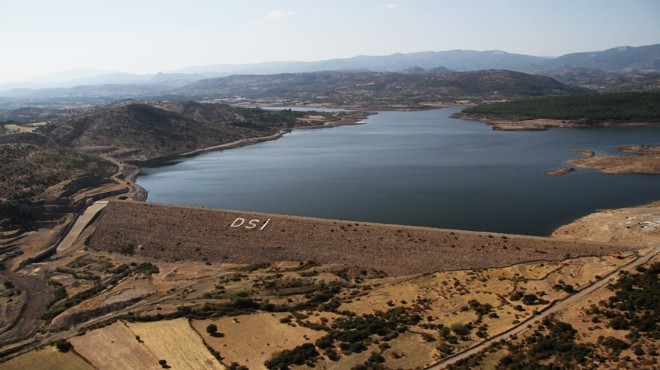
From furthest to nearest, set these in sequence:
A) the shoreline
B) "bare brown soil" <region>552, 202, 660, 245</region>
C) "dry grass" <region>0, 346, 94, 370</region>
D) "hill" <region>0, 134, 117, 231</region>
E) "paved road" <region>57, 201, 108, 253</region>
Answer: the shoreline, "hill" <region>0, 134, 117, 231</region>, "paved road" <region>57, 201, 108, 253</region>, "bare brown soil" <region>552, 202, 660, 245</region>, "dry grass" <region>0, 346, 94, 370</region>

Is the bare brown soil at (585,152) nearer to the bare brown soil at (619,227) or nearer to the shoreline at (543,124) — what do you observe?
the shoreline at (543,124)

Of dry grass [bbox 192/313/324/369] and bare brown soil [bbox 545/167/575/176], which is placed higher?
bare brown soil [bbox 545/167/575/176]

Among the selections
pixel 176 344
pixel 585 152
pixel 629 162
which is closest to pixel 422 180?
pixel 629 162

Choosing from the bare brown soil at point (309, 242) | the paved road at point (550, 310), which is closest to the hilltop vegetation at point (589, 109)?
the bare brown soil at point (309, 242)

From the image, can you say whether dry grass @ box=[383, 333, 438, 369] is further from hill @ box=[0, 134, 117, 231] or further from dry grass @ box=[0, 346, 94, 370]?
hill @ box=[0, 134, 117, 231]

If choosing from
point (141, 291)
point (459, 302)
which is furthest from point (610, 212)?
point (141, 291)

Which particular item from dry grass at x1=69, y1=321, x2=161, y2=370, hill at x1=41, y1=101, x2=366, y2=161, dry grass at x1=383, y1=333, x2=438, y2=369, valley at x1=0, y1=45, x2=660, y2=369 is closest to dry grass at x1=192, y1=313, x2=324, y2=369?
valley at x1=0, y1=45, x2=660, y2=369
